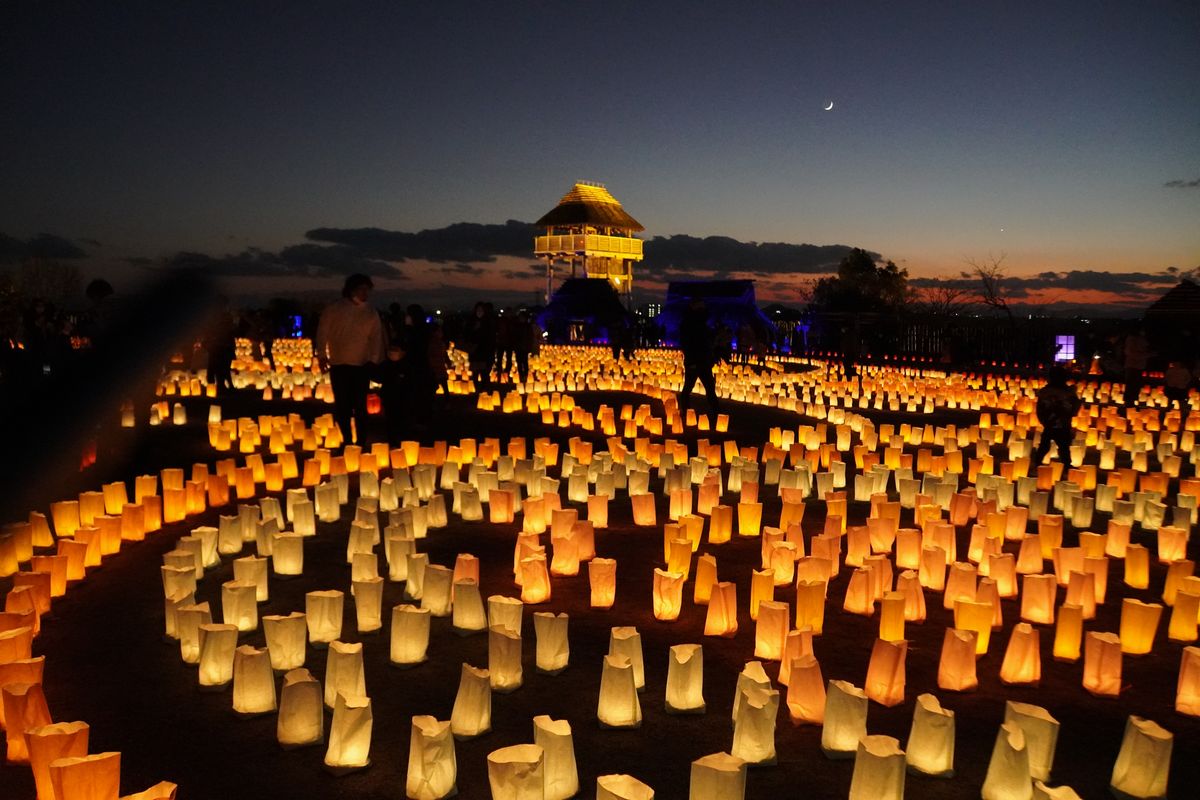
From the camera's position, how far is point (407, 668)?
15.7 feet

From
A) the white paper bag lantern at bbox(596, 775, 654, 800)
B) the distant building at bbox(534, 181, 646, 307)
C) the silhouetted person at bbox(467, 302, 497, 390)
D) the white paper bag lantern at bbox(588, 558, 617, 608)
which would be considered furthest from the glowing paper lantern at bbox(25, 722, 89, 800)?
the distant building at bbox(534, 181, 646, 307)

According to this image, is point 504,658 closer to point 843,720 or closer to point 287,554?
point 843,720

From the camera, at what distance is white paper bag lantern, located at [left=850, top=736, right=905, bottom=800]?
3.22 meters

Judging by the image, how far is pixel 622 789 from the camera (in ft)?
9.39

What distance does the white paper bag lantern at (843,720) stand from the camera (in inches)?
150

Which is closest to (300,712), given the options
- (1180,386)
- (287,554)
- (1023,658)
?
(287,554)

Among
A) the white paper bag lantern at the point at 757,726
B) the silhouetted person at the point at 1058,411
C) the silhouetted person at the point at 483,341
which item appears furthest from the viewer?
the silhouetted person at the point at 483,341

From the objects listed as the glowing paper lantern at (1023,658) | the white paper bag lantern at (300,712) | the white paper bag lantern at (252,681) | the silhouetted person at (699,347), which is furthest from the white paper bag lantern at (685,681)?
the silhouetted person at (699,347)

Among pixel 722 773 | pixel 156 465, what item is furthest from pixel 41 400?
pixel 156 465

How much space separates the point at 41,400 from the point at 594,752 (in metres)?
2.99

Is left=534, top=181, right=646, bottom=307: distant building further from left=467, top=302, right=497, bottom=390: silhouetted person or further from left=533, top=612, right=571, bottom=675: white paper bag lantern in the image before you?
left=533, top=612, right=571, bottom=675: white paper bag lantern

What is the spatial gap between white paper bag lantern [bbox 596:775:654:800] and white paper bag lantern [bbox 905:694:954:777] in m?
1.41

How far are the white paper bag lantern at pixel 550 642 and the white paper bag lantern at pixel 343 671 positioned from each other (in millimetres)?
964

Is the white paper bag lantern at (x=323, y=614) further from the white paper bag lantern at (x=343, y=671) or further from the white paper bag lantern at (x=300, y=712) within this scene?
the white paper bag lantern at (x=300, y=712)
